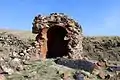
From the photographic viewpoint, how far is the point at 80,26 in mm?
27281

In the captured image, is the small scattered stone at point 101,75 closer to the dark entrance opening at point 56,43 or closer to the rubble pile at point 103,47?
the dark entrance opening at point 56,43

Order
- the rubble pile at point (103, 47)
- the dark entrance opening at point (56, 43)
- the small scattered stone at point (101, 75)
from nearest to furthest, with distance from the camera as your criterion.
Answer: the small scattered stone at point (101, 75) → the dark entrance opening at point (56, 43) → the rubble pile at point (103, 47)

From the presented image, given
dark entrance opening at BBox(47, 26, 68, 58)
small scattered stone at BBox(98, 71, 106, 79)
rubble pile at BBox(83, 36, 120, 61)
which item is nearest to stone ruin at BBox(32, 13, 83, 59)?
dark entrance opening at BBox(47, 26, 68, 58)

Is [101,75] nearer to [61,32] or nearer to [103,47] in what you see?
[61,32]

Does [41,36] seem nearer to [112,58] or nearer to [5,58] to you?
[5,58]

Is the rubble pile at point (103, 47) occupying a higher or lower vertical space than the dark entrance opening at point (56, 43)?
lower

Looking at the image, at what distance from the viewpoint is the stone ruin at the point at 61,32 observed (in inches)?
1064

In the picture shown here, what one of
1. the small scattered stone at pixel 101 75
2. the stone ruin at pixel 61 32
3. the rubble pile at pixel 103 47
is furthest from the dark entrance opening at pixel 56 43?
the small scattered stone at pixel 101 75

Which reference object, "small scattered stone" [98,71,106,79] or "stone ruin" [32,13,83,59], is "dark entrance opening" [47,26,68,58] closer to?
"stone ruin" [32,13,83,59]

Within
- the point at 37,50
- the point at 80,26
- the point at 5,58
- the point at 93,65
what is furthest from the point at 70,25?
the point at 5,58

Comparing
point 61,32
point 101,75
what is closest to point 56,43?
point 61,32

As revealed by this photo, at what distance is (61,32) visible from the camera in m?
29.4

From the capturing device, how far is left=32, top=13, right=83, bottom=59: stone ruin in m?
27.0

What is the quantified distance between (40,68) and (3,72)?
235 centimetres
